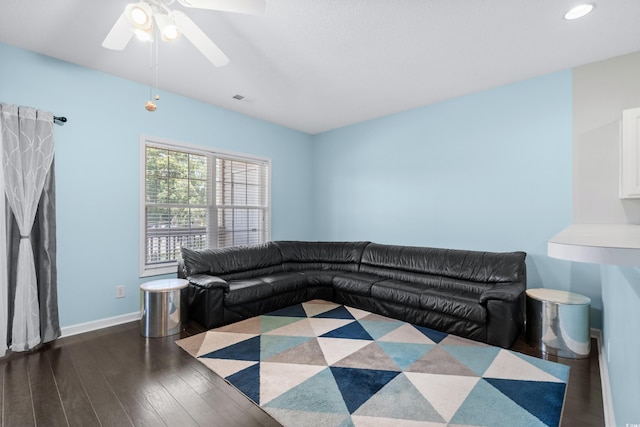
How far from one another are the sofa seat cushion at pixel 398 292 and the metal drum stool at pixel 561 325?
1.04m

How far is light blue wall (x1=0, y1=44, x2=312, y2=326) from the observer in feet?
9.50

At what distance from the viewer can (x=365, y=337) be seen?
2.98 metres

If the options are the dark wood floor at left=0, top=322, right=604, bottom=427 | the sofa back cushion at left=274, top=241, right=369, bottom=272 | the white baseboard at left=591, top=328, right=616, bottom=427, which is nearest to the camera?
the white baseboard at left=591, top=328, right=616, bottom=427

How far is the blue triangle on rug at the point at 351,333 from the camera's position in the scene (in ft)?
9.82

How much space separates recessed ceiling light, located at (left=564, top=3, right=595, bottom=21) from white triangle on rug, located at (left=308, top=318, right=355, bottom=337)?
329 cm

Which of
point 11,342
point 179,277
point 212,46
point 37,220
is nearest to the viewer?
point 212,46

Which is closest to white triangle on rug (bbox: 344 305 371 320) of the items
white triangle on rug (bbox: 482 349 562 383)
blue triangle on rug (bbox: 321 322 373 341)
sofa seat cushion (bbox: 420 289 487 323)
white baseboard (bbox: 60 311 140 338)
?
blue triangle on rug (bbox: 321 322 373 341)

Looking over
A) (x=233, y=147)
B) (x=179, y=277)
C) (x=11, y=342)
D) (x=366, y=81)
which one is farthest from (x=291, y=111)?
(x=11, y=342)

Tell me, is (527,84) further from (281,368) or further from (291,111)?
(281,368)

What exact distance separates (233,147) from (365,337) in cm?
314

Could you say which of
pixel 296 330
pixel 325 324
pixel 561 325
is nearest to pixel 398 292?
pixel 325 324

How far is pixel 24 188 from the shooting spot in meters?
2.67

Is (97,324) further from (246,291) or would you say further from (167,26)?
(167,26)

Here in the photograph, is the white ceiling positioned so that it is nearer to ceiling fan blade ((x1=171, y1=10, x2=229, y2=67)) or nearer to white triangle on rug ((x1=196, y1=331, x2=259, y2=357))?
ceiling fan blade ((x1=171, y1=10, x2=229, y2=67))
